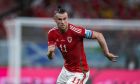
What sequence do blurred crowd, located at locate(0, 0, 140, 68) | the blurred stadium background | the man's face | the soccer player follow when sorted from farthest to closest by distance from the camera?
blurred crowd, located at locate(0, 0, 140, 68)
the blurred stadium background
the soccer player
the man's face

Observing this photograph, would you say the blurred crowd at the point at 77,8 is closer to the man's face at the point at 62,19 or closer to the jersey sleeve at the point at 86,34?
the jersey sleeve at the point at 86,34

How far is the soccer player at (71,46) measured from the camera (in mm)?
8609

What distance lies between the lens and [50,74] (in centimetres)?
1403

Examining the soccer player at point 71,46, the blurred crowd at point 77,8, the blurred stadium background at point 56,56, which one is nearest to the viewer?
the soccer player at point 71,46

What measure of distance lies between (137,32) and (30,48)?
2477mm

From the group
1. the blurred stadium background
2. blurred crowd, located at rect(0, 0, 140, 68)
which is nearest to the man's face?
the blurred stadium background

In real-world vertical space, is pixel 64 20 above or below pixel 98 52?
A: above

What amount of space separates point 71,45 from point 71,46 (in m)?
0.02

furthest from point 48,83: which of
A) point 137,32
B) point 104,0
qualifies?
point 104,0

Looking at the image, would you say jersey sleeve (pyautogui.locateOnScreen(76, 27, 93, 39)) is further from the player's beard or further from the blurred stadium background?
the blurred stadium background

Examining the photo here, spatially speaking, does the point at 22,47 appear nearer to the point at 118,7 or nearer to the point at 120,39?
the point at 120,39

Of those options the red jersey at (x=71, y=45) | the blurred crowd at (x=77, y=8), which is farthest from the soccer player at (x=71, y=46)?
the blurred crowd at (x=77, y=8)

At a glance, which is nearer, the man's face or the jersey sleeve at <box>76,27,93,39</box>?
the man's face

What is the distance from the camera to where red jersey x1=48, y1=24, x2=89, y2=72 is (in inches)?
342
